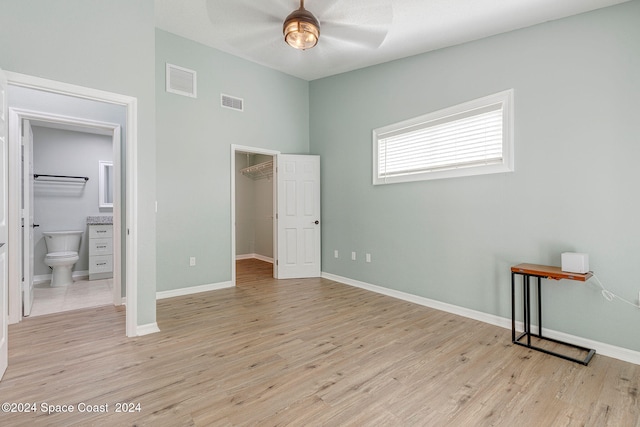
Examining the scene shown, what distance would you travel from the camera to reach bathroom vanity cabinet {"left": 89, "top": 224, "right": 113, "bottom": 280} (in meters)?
5.18

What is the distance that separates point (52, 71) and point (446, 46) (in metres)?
3.91

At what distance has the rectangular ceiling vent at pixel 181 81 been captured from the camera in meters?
4.09

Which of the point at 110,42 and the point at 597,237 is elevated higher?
the point at 110,42

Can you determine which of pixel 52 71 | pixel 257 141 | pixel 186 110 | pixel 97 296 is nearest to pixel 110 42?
pixel 52 71

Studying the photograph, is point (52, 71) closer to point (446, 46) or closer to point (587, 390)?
point (446, 46)

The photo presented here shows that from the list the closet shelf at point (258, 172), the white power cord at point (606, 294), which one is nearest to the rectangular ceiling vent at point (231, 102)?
the closet shelf at point (258, 172)

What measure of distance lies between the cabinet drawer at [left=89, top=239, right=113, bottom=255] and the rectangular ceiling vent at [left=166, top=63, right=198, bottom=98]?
9.83ft

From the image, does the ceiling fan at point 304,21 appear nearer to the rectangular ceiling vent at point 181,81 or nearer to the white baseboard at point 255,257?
the rectangular ceiling vent at point 181,81

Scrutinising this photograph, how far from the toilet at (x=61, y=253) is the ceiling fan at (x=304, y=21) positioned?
13.9ft

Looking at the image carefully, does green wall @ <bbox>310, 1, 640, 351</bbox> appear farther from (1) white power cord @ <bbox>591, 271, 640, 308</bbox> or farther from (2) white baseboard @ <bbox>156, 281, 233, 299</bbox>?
(2) white baseboard @ <bbox>156, 281, 233, 299</bbox>

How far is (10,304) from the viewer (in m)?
3.15

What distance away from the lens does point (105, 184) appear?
566 centimetres

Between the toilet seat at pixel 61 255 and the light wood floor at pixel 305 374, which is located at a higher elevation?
the toilet seat at pixel 61 255

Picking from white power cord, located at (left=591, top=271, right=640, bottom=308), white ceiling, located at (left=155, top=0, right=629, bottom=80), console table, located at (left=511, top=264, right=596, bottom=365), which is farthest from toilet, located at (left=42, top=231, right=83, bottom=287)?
white power cord, located at (left=591, top=271, right=640, bottom=308)
